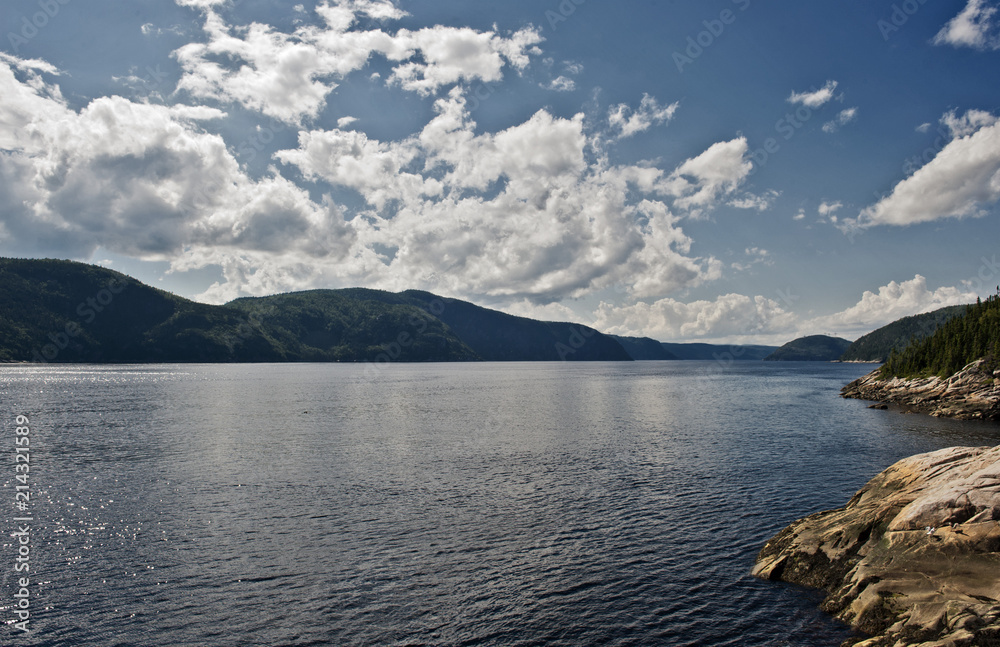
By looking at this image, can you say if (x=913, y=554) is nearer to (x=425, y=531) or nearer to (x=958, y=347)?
(x=425, y=531)

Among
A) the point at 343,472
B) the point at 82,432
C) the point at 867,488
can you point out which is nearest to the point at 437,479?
the point at 343,472

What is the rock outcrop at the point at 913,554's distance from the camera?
1769cm

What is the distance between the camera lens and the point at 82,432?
224ft

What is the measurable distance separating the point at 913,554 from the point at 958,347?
11384 cm

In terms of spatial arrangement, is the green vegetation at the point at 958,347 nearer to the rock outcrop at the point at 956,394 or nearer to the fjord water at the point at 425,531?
the rock outcrop at the point at 956,394

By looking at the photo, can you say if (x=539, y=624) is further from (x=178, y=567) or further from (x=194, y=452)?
(x=194, y=452)

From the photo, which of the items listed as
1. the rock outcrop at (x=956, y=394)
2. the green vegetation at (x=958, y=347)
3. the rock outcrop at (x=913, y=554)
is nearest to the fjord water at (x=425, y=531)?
the rock outcrop at (x=913, y=554)

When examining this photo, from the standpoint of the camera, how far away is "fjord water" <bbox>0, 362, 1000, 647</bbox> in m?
21.4

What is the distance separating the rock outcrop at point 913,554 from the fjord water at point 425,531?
6.00ft

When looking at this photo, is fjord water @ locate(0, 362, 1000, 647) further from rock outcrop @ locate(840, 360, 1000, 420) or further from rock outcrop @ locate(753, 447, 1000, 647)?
rock outcrop @ locate(840, 360, 1000, 420)

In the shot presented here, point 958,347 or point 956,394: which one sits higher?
point 958,347

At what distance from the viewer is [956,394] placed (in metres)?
93.6

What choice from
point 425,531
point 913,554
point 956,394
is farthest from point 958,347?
point 425,531

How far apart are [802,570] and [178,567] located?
33.2 m
